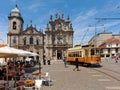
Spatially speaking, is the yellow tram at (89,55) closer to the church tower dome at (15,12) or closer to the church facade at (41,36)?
the church facade at (41,36)

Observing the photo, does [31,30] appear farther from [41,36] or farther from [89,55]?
[89,55]

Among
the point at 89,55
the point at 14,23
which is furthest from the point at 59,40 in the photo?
the point at 89,55

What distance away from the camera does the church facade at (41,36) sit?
8069 centimetres

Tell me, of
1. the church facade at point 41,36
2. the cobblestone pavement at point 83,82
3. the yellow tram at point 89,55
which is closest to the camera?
the cobblestone pavement at point 83,82

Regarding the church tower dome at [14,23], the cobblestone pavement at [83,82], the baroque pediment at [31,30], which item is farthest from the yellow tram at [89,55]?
the church tower dome at [14,23]

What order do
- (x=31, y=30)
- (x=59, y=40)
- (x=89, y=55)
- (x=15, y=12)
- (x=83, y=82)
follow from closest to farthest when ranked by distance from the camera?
(x=83, y=82) → (x=89, y=55) → (x=59, y=40) → (x=31, y=30) → (x=15, y=12)

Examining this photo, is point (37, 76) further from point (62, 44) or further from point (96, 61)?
point (62, 44)

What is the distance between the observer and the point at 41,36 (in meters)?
82.2

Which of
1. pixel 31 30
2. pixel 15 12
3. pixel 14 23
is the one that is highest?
pixel 15 12

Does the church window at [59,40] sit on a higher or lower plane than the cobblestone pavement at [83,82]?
higher

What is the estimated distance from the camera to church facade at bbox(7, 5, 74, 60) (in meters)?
80.7

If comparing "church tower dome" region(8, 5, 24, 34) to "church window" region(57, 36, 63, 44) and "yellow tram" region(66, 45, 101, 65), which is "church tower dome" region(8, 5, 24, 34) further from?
"yellow tram" region(66, 45, 101, 65)

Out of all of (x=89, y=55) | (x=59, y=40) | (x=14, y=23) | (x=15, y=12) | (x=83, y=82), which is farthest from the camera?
(x=15, y=12)

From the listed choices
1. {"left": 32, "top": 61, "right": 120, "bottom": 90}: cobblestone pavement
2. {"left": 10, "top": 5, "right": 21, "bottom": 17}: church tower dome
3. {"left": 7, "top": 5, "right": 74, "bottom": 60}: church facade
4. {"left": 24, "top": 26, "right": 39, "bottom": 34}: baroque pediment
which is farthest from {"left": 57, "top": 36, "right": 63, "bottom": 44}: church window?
{"left": 32, "top": 61, "right": 120, "bottom": 90}: cobblestone pavement
